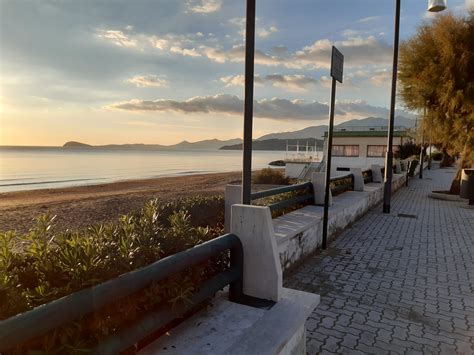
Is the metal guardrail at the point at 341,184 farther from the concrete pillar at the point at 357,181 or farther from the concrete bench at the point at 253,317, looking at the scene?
the concrete bench at the point at 253,317

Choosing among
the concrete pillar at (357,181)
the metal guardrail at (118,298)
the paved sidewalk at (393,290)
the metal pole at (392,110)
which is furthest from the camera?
the concrete pillar at (357,181)

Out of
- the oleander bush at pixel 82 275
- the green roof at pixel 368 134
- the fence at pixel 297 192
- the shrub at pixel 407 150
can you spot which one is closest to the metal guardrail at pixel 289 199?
the fence at pixel 297 192

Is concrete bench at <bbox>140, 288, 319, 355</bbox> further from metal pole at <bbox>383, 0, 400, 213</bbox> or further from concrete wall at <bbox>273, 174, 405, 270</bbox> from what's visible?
metal pole at <bbox>383, 0, 400, 213</bbox>

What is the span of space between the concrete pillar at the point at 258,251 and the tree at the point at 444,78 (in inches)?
577

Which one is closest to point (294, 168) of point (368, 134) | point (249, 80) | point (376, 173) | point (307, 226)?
point (368, 134)

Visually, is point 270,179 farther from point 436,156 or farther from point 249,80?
point 436,156

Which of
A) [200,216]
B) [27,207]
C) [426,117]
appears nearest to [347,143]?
[426,117]

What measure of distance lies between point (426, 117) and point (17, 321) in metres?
18.5

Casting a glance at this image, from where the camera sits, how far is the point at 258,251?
11.2 feet

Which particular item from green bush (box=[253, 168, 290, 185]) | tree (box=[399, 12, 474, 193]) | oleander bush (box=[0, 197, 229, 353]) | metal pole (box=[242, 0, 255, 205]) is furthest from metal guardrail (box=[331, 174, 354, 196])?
green bush (box=[253, 168, 290, 185])

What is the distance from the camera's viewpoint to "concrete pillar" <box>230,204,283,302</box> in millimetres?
3340

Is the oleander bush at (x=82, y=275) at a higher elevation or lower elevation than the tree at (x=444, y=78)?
lower

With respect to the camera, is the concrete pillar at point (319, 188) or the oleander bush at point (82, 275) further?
the concrete pillar at point (319, 188)

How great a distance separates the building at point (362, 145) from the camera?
3709 cm
